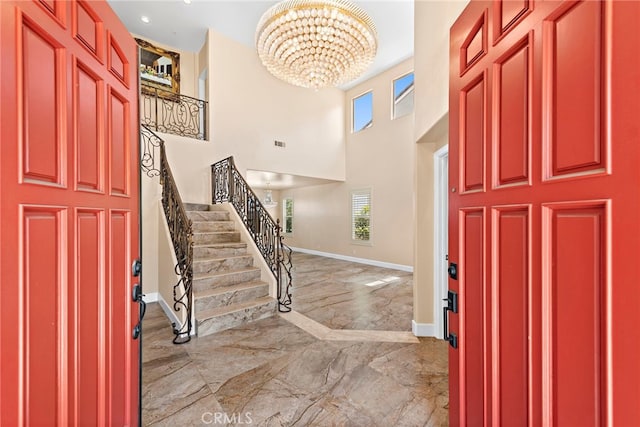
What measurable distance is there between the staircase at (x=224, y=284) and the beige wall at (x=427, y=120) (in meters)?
2.03

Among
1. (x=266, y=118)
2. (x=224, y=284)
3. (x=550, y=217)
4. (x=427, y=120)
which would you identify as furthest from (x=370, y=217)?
(x=550, y=217)

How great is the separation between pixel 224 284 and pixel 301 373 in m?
1.78

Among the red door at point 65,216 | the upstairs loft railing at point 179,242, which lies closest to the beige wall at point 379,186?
the upstairs loft railing at point 179,242

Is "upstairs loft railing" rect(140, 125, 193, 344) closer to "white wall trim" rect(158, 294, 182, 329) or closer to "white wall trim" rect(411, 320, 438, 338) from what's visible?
"white wall trim" rect(158, 294, 182, 329)

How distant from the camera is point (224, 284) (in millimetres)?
3561

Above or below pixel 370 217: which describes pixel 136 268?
below

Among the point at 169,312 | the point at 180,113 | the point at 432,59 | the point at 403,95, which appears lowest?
the point at 169,312

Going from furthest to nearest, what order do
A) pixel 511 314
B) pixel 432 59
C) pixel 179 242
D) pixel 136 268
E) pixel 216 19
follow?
pixel 216 19, pixel 179 242, pixel 432 59, pixel 136 268, pixel 511 314

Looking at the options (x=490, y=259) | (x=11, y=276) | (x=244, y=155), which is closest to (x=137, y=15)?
(x=244, y=155)

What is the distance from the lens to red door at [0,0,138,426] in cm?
67

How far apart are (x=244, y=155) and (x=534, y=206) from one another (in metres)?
6.15

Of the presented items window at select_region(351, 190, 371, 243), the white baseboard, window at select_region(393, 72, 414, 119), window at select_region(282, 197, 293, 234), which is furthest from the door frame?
window at select_region(282, 197, 293, 234)

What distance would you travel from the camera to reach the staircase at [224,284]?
3.13m

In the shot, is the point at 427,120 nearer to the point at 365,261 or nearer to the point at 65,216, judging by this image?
the point at 65,216
